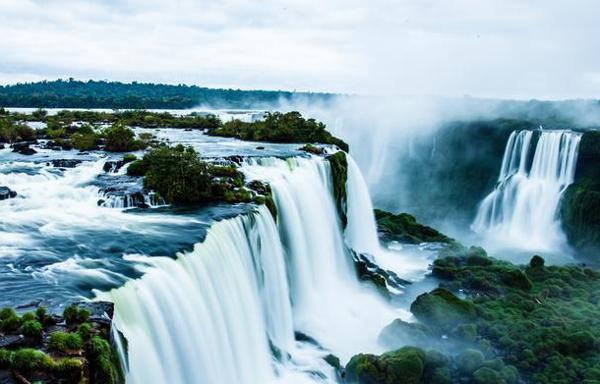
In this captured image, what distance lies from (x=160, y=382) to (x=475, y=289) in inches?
841

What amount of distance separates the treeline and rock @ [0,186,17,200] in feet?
294

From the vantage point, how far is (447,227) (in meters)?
58.0

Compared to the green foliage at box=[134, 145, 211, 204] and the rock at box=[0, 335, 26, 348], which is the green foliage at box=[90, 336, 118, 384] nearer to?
the rock at box=[0, 335, 26, 348]

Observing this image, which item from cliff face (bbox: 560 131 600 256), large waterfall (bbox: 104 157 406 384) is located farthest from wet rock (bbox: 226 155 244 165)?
cliff face (bbox: 560 131 600 256)

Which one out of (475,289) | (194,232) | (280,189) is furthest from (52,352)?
(475,289)

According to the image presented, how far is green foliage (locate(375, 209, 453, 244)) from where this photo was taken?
134 feet

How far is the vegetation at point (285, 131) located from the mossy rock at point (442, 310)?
20.6 meters

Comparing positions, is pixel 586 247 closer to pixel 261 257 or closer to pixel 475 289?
pixel 475 289

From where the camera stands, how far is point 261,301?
19562mm

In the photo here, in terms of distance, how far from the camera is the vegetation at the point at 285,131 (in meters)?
42.3

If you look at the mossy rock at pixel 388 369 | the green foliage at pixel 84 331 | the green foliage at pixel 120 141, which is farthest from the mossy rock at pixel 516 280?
the green foliage at pixel 84 331

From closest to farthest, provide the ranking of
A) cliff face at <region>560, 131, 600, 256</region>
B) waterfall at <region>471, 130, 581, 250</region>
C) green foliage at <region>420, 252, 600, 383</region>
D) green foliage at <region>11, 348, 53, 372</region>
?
green foliage at <region>11, 348, 53, 372</region>
green foliage at <region>420, 252, 600, 383</region>
cliff face at <region>560, 131, 600, 256</region>
waterfall at <region>471, 130, 581, 250</region>

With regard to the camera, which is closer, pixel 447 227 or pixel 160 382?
pixel 160 382

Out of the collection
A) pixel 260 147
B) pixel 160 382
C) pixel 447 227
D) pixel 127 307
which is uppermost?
pixel 260 147
